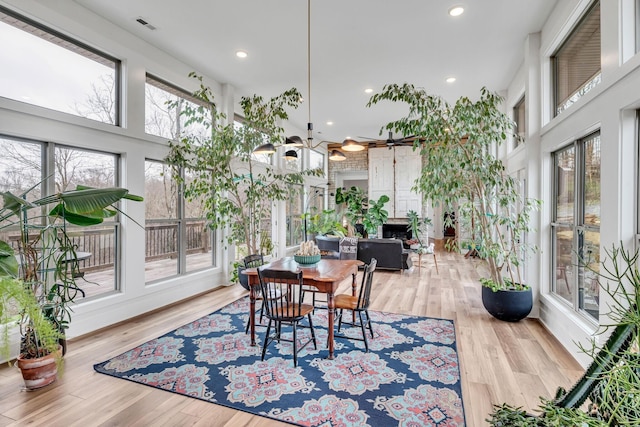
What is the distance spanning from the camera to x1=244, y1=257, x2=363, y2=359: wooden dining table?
291 cm

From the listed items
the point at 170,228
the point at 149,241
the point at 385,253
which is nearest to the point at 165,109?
the point at 170,228

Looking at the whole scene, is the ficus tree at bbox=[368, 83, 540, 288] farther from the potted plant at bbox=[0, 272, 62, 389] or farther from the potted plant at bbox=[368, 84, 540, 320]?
the potted plant at bbox=[0, 272, 62, 389]

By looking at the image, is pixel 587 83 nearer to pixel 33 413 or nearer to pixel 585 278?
pixel 585 278

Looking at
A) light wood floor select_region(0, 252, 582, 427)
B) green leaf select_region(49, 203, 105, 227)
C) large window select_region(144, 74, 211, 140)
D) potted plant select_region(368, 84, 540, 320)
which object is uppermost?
large window select_region(144, 74, 211, 140)

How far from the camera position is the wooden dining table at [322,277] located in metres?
2.91

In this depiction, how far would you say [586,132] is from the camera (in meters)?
2.79

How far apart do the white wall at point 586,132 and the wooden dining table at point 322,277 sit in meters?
1.98

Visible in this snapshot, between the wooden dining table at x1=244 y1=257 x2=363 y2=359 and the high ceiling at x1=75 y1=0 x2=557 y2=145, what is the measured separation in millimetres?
2799

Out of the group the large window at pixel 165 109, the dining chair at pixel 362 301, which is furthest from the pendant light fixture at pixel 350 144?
the large window at pixel 165 109

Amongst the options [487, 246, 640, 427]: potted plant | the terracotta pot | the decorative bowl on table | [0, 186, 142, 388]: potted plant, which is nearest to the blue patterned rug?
the terracotta pot

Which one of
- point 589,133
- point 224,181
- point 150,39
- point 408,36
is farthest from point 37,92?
point 589,133

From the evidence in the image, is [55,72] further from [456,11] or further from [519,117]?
[519,117]

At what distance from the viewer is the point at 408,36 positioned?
156 inches

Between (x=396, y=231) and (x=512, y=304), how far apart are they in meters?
6.53
